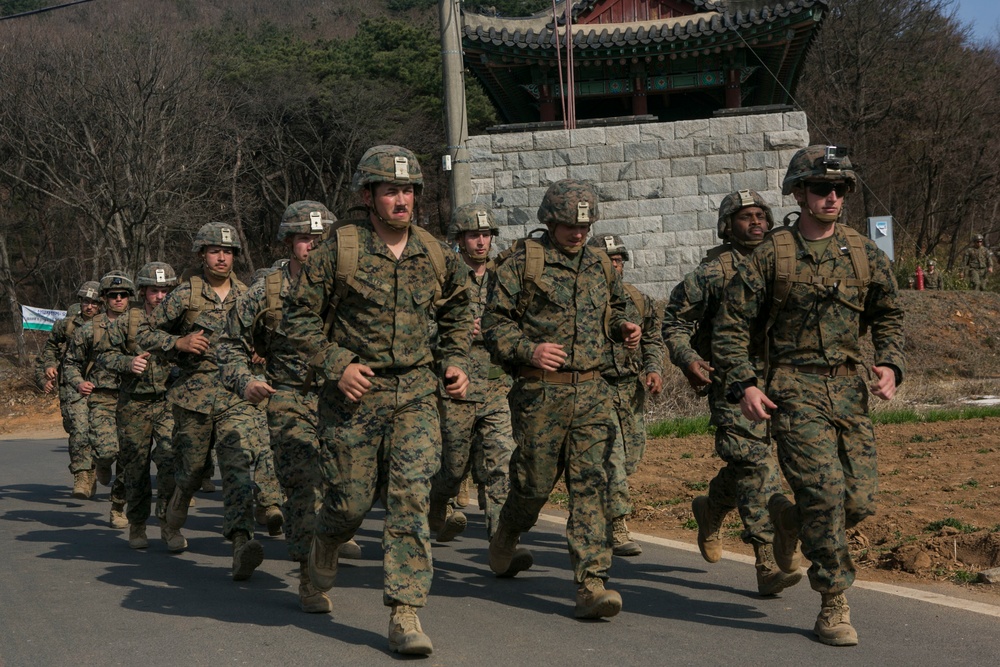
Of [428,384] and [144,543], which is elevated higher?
[428,384]

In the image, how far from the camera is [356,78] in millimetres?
45594

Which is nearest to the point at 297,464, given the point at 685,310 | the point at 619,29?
the point at 685,310

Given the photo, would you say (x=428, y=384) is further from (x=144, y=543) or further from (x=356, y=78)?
(x=356, y=78)

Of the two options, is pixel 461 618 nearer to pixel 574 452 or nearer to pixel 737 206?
pixel 574 452

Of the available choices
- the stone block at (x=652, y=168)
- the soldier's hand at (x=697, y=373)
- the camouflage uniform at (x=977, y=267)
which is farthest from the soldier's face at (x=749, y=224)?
Answer: the camouflage uniform at (x=977, y=267)

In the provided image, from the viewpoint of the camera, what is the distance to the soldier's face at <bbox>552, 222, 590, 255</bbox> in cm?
694

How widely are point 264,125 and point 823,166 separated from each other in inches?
1528

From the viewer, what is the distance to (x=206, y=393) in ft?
29.1

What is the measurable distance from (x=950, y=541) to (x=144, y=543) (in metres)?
6.16

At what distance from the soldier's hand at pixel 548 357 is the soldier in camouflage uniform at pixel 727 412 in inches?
44.2

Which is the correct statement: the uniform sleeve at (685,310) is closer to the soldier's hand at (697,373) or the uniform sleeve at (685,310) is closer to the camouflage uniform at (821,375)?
the soldier's hand at (697,373)

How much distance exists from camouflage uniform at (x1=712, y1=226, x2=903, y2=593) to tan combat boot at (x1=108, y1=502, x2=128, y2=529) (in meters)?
6.94

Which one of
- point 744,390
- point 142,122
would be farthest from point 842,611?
point 142,122

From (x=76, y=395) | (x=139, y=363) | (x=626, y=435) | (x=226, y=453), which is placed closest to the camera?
(x=226, y=453)
